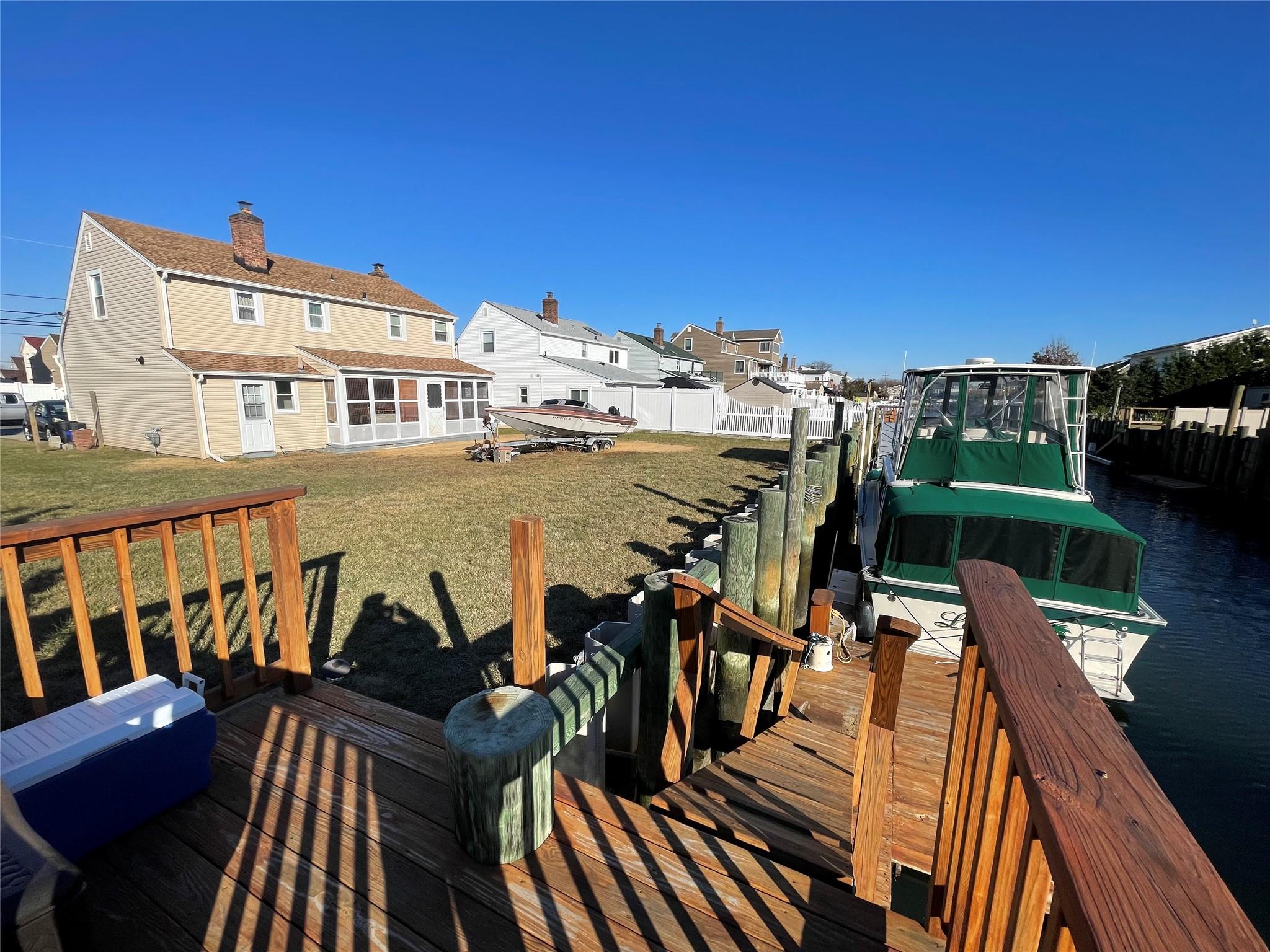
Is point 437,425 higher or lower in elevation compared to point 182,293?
lower

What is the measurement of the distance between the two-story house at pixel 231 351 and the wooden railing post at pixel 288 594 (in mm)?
16223

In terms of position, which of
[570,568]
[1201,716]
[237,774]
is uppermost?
[237,774]

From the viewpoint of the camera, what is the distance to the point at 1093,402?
39812 mm

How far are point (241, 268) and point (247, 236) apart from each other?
1148 millimetres

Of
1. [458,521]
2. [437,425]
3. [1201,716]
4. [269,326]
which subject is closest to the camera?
[1201,716]

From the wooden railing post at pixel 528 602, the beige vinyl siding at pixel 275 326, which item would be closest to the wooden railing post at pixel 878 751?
the wooden railing post at pixel 528 602

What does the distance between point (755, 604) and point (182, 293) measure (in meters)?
19.1

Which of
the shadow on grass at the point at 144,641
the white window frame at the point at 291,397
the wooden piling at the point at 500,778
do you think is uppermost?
the white window frame at the point at 291,397

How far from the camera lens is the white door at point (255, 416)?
16953 mm

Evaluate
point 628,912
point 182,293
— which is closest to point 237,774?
point 628,912

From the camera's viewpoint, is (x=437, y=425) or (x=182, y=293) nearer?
(x=182, y=293)

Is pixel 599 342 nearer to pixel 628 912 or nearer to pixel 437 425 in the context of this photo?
pixel 437 425

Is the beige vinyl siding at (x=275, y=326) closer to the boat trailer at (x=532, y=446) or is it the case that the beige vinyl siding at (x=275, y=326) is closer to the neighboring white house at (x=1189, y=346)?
the boat trailer at (x=532, y=446)

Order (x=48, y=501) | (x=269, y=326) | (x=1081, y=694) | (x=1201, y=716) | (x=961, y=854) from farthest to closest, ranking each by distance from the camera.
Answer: (x=269, y=326) < (x=48, y=501) < (x=1201, y=716) < (x=961, y=854) < (x=1081, y=694)
